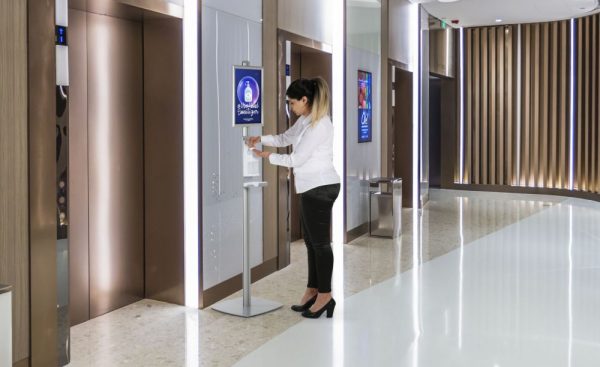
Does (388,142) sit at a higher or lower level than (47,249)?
higher

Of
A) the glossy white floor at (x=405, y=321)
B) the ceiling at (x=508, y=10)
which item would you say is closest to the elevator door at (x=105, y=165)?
the glossy white floor at (x=405, y=321)

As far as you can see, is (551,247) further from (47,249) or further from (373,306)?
(47,249)

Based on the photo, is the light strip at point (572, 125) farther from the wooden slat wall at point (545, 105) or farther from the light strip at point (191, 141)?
the light strip at point (191, 141)

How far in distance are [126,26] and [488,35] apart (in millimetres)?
10734

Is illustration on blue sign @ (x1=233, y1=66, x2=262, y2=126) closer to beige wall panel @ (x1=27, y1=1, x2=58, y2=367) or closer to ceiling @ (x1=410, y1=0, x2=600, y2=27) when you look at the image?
beige wall panel @ (x1=27, y1=1, x2=58, y2=367)

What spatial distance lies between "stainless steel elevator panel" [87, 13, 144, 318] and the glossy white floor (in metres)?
0.26

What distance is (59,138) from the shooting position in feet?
11.2

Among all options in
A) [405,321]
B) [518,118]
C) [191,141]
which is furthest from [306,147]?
[518,118]

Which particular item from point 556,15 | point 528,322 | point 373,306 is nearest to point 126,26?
point 373,306

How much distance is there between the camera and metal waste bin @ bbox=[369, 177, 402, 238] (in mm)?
7844

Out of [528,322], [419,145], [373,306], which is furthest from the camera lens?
[419,145]

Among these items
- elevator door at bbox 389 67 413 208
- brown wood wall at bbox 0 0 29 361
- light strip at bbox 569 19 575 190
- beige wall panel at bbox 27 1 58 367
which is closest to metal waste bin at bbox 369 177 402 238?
elevator door at bbox 389 67 413 208

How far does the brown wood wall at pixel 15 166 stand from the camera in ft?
10.2

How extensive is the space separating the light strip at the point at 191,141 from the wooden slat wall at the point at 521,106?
976 cm
